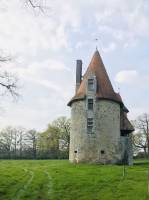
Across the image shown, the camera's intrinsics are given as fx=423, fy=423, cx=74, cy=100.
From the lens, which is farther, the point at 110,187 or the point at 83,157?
the point at 83,157

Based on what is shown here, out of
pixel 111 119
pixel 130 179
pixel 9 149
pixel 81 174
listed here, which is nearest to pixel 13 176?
pixel 81 174

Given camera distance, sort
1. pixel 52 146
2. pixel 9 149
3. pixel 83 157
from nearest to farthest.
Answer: pixel 83 157 < pixel 52 146 < pixel 9 149

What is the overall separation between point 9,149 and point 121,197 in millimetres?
79064

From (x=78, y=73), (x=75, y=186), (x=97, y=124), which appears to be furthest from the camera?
(x=78, y=73)

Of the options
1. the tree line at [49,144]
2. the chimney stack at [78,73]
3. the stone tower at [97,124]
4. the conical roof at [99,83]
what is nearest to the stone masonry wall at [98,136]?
the stone tower at [97,124]

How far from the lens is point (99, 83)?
148 ft

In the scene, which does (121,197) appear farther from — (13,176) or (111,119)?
(111,119)

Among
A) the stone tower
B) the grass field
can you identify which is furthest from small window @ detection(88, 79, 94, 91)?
the grass field

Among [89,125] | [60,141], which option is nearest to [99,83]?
[89,125]

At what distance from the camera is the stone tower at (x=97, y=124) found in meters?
42.8

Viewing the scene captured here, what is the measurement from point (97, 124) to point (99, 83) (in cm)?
468

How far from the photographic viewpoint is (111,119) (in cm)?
4375

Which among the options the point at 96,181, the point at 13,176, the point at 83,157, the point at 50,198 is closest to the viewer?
the point at 50,198

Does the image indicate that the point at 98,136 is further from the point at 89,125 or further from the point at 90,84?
the point at 90,84
